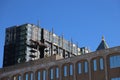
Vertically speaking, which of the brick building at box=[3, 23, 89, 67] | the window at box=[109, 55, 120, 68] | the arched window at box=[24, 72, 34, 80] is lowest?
the arched window at box=[24, 72, 34, 80]

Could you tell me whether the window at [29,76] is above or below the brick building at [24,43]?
below

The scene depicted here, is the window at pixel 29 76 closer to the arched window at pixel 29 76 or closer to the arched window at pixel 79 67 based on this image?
the arched window at pixel 29 76

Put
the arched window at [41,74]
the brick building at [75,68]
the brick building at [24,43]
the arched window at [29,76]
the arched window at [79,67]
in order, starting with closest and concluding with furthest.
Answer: the brick building at [75,68]
the arched window at [79,67]
the arched window at [41,74]
the arched window at [29,76]
the brick building at [24,43]

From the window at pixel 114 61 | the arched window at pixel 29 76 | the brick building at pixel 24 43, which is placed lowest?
the arched window at pixel 29 76

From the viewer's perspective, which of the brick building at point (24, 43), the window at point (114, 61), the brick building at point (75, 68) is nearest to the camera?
the window at point (114, 61)

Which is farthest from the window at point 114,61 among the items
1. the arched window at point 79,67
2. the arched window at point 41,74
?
the arched window at point 41,74

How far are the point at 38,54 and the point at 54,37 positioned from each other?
27.1 metres

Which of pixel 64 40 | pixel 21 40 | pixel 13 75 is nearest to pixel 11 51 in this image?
pixel 21 40

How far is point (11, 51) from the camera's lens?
16025cm

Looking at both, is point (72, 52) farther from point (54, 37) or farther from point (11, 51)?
point (11, 51)

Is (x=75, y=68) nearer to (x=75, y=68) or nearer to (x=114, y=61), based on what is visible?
(x=75, y=68)

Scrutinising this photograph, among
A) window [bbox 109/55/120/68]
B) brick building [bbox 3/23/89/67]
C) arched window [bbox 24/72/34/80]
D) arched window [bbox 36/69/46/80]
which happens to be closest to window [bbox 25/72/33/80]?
arched window [bbox 24/72/34/80]

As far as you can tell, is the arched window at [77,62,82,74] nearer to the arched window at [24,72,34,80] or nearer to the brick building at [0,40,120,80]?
the brick building at [0,40,120,80]

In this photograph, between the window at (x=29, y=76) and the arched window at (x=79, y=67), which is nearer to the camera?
the arched window at (x=79, y=67)
